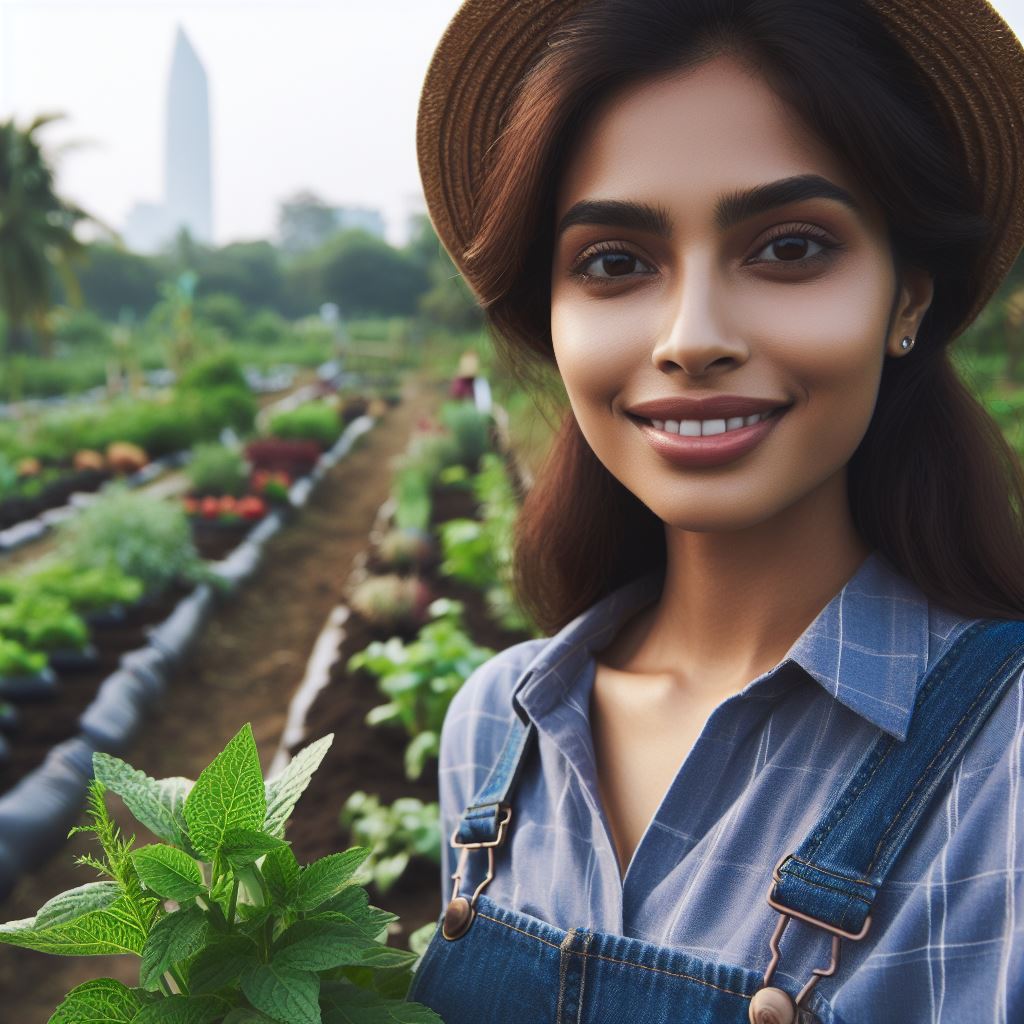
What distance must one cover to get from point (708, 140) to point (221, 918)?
2.95 feet

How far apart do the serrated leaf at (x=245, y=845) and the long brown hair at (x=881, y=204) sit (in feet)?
2.38

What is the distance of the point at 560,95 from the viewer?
116 centimetres

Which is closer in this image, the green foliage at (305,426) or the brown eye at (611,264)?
the brown eye at (611,264)

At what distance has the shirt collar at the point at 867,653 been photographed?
1033 millimetres

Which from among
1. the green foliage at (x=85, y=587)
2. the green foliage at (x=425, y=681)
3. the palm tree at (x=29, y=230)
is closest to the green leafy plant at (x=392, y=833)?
the green foliage at (x=425, y=681)

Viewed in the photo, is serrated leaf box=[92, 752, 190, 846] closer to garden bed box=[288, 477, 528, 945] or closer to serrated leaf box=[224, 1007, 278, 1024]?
serrated leaf box=[224, 1007, 278, 1024]

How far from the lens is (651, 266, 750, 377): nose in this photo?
1056mm

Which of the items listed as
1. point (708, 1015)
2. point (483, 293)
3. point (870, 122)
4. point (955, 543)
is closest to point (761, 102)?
point (870, 122)

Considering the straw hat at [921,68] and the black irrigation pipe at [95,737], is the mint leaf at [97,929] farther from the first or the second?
the black irrigation pipe at [95,737]

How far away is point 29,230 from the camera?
24.9 metres

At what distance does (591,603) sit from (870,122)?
790 mm

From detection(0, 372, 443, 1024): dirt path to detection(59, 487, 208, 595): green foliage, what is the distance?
1.38 ft

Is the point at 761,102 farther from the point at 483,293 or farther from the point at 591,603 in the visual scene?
the point at 591,603

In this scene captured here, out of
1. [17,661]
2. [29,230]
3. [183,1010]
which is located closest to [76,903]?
[183,1010]
